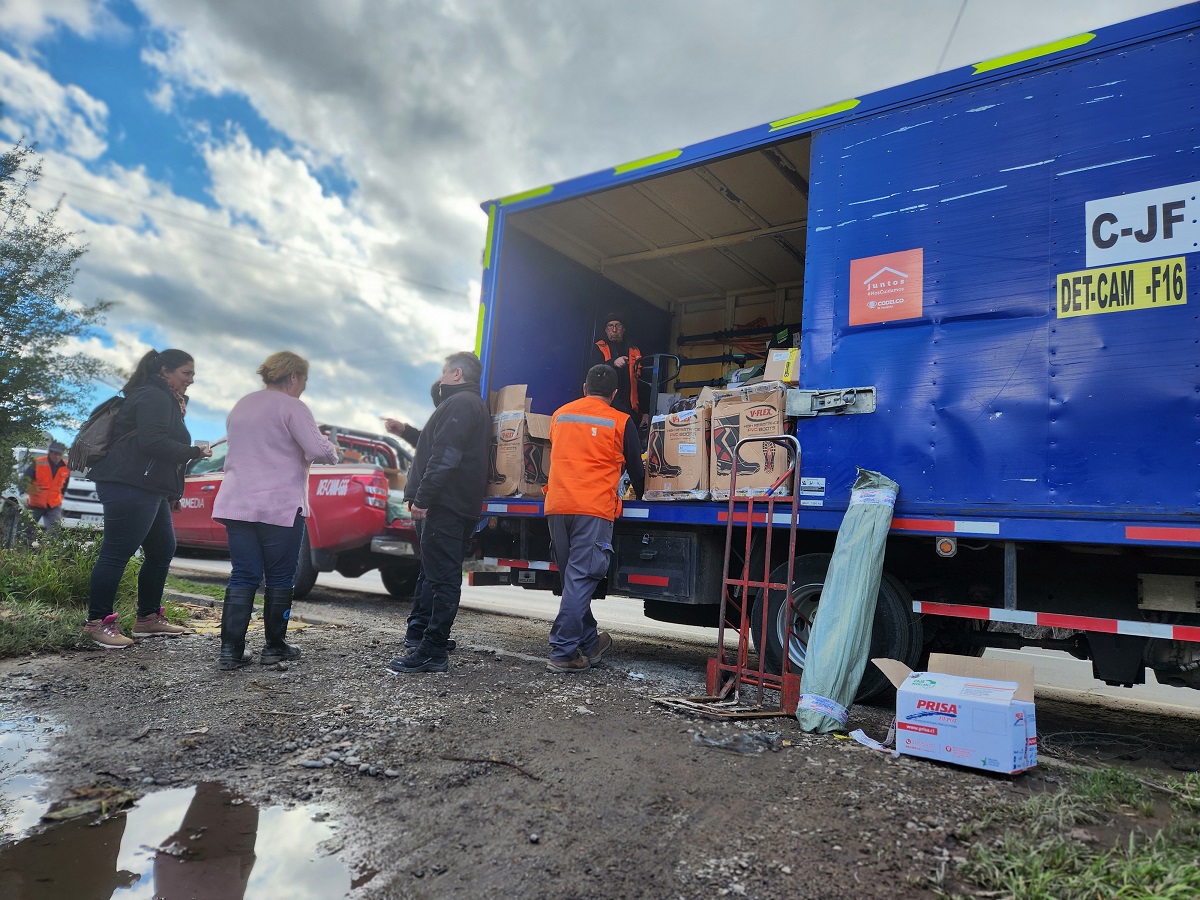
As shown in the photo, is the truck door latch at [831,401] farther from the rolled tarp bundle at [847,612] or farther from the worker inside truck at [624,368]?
the worker inside truck at [624,368]

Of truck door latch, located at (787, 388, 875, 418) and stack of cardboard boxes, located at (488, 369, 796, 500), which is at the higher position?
truck door latch, located at (787, 388, 875, 418)

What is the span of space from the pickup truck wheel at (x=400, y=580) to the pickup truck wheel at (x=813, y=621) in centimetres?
523

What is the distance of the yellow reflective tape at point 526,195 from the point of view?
5.68 m

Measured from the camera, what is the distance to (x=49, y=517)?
36.7 feet

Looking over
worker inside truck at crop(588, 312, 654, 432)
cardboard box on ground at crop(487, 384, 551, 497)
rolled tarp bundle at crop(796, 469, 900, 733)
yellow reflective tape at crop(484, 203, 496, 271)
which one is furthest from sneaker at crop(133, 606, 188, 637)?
rolled tarp bundle at crop(796, 469, 900, 733)

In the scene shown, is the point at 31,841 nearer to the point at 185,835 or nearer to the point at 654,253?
the point at 185,835

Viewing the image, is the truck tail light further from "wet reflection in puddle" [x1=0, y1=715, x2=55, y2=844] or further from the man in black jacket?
"wet reflection in puddle" [x1=0, y1=715, x2=55, y2=844]

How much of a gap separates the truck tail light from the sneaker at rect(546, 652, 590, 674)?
353 cm

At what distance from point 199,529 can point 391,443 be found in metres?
2.31

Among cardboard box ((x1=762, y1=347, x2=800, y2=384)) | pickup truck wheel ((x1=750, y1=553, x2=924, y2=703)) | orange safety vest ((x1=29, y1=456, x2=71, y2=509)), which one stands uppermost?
cardboard box ((x1=762, y1=347, x2=800, y2=384))

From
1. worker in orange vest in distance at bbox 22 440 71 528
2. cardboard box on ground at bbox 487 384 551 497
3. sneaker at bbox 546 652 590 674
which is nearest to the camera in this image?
sneaker at bbox 546 652 590 674

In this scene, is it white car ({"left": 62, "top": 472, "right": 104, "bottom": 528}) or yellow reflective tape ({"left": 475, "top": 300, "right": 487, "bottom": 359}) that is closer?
yellow reflective tape ({"left": 475, "top": 300, "right": 487, "bottom": 359})

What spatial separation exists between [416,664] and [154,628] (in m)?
1.92

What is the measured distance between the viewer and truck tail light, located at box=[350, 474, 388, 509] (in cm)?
750
